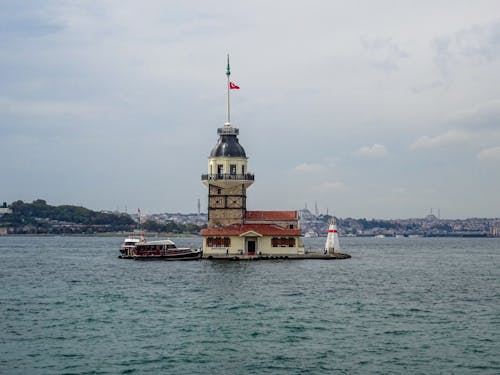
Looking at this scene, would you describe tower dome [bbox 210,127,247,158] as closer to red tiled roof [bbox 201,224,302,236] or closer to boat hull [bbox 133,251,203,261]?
red tiled roof [bbox 201,224,302,236]

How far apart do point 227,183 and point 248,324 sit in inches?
2022

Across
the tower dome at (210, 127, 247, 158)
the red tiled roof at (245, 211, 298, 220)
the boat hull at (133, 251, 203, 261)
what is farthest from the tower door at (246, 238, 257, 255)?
the tower dome at (210, 127, 247, 158)

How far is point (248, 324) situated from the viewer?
4294cm

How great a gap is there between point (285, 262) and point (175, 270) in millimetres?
12756

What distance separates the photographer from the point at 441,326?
4288 centimetres

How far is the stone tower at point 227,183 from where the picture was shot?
93500 millimetres

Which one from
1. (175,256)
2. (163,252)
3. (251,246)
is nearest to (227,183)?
(251,246)

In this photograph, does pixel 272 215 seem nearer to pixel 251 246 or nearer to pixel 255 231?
pixel 251 246

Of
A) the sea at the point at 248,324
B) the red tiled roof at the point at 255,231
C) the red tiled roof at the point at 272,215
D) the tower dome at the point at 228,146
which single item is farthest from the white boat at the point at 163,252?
the sea at the point at 248,324

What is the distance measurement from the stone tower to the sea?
785 inches

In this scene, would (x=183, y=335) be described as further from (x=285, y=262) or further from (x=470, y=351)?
(x=285, y=262)

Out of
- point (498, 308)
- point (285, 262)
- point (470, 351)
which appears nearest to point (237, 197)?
point (285, 262)

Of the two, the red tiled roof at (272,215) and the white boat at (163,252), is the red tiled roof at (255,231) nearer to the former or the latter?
the red tiled roof at (272,215)

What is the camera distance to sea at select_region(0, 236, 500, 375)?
3366cm
